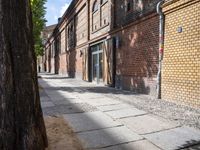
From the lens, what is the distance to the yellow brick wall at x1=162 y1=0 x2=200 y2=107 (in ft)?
24.7

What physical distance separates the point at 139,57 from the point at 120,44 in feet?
7.44

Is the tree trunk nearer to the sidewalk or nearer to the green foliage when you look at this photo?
the sidewalk

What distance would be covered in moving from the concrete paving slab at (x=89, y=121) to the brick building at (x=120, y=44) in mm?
3206

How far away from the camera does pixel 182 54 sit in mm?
8164

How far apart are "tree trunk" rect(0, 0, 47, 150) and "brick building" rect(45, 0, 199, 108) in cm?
601

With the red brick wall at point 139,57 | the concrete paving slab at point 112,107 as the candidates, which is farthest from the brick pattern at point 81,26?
the concrete paving slab at point 112,107

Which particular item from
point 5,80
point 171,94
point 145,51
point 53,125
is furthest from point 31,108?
point 145,51

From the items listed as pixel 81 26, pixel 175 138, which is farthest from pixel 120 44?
pixel 81 26

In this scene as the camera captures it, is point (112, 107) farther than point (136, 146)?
Yes

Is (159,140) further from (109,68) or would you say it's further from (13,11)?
(109,68)

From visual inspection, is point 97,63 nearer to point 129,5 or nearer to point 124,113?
point 129,5

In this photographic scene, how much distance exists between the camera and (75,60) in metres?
23.9

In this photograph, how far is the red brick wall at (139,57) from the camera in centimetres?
993

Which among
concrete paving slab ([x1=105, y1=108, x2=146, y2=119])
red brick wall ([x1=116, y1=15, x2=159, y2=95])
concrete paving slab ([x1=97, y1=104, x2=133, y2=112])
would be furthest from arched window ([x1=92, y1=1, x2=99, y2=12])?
concrete paving slab ([x1=105, y1=108, x2=146, y2=119])
